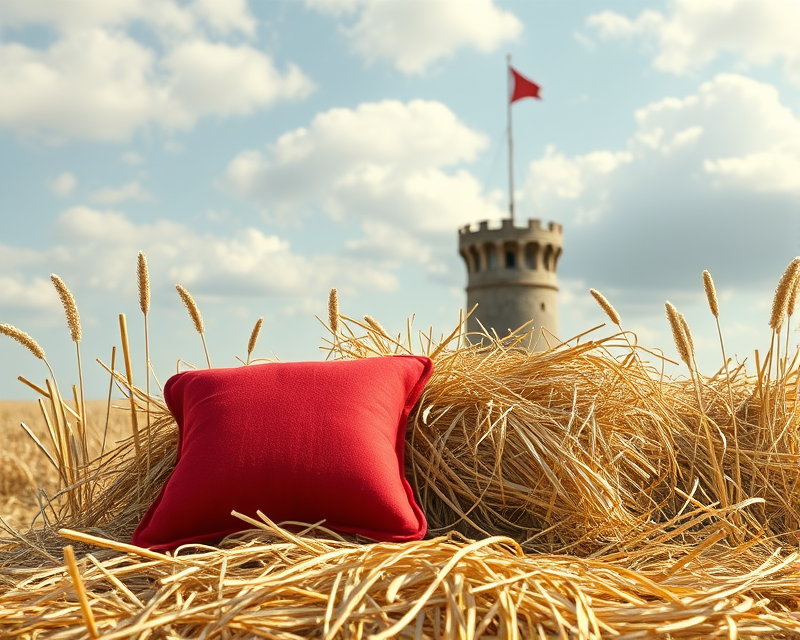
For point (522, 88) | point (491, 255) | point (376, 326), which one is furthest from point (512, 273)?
point (376, 326)

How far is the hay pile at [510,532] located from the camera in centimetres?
103

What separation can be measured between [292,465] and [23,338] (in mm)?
1030

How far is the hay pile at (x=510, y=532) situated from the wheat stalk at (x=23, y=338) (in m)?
0.24

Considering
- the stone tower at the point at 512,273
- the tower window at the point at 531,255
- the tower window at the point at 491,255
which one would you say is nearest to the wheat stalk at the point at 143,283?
the stone tower at the point at 512,273

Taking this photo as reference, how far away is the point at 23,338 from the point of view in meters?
2.08

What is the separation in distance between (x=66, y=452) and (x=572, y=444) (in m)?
1.65

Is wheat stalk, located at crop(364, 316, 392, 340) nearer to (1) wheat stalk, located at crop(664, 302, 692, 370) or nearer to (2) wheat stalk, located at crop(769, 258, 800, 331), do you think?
(1) wheat stalk, located at crop(664, 302, 692, 370)

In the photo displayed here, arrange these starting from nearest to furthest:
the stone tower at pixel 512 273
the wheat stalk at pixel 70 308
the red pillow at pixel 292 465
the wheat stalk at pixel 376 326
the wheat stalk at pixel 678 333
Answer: the red pillow at pixel 292 465
the wheat stalk at pixel 678 333
the wheat stalk at pixel 70 308
the wheat stalk at pixel 376 326
the stone tower at pixel 512 273

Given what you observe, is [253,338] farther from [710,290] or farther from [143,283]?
[710,290]

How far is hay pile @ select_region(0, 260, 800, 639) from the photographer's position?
1.03m

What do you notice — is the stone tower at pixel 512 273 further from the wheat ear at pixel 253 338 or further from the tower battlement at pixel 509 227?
the wheat ear at pixel 253 338

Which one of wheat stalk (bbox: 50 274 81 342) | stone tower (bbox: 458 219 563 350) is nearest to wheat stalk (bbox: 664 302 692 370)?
wheat stalk (bbox: 50 274 81 342)

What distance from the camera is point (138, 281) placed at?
2.20 metres

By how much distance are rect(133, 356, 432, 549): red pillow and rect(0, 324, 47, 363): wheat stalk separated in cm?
70
